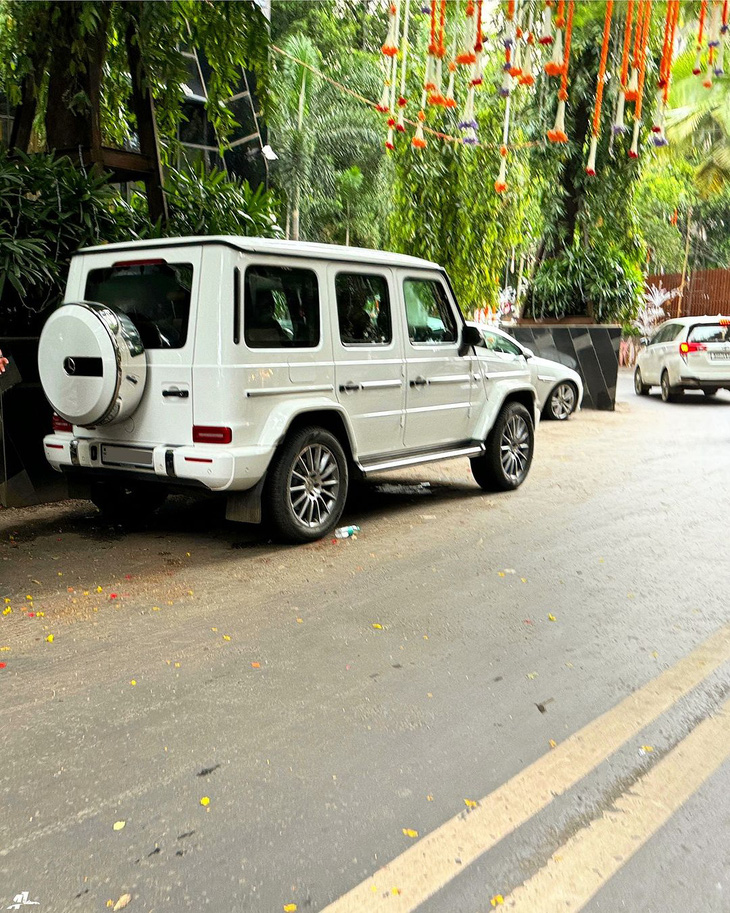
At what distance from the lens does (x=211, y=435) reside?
237 inches

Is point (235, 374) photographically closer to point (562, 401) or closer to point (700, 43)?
point (700, 43)

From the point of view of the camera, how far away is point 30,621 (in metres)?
4.91

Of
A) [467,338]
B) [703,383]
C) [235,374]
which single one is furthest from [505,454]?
[703,383]

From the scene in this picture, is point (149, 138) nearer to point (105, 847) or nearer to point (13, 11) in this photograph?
point (13, 11)

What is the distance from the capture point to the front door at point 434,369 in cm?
767

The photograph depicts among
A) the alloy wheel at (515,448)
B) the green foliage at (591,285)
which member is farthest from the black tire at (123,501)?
the green foliage at (591,285)

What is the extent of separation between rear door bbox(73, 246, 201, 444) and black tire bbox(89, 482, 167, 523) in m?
0.84

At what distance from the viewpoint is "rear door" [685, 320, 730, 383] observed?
57.6ft

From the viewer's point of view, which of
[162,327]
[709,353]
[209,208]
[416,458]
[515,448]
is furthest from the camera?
[709,353]

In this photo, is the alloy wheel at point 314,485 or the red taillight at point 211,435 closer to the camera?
the red taillight at point 211,435

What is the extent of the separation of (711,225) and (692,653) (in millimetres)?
46744

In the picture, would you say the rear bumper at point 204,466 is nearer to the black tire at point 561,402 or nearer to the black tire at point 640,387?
the black tire at point 561,402

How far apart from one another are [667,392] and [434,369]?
1211cm

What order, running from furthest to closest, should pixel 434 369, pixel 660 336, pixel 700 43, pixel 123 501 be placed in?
pixel 660 336
pixel 434 369
pixel 123 501
pixel 700 43
